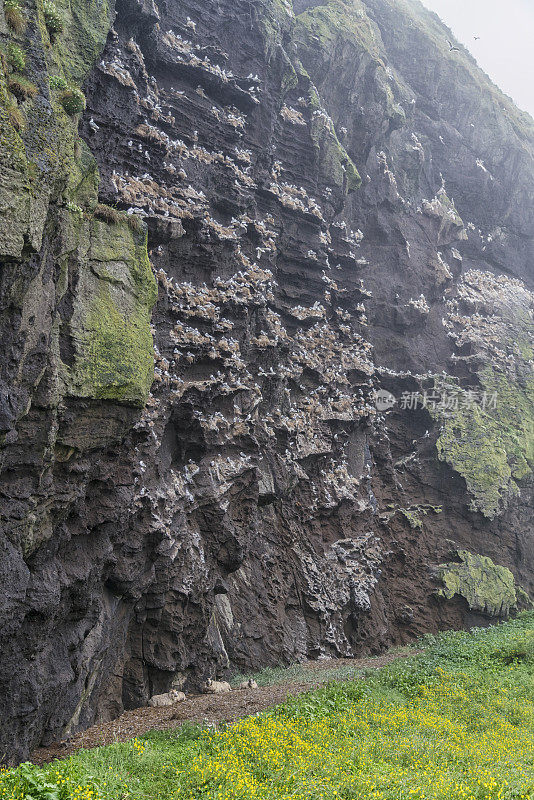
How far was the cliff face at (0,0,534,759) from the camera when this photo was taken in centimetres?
984

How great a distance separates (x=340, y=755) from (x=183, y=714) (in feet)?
14.1

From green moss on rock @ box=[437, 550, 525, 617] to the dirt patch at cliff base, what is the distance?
31.1 ft

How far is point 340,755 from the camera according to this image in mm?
9422

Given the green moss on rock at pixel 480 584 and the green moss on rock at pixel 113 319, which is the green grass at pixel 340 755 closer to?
the green moss on rock at pixel 113 319

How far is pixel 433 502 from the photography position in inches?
1053

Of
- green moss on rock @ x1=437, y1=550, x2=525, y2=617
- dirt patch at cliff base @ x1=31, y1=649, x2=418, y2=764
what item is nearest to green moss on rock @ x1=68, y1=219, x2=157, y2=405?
dirt patch at cliff base @ x1=31, y1=649, x2=418, y2=764

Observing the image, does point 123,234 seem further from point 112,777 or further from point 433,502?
point 433,502

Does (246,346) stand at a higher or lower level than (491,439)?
higher

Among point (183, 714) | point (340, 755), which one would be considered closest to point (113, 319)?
point (183, 714)

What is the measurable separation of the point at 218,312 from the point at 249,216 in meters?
4.42

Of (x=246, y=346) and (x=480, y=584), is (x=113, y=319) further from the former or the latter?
(x=480, y=584)

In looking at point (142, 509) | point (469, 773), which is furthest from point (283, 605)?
point (469, 773)

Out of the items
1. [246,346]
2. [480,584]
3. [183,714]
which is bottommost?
[183,714]

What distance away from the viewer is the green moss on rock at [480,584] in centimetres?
2405
